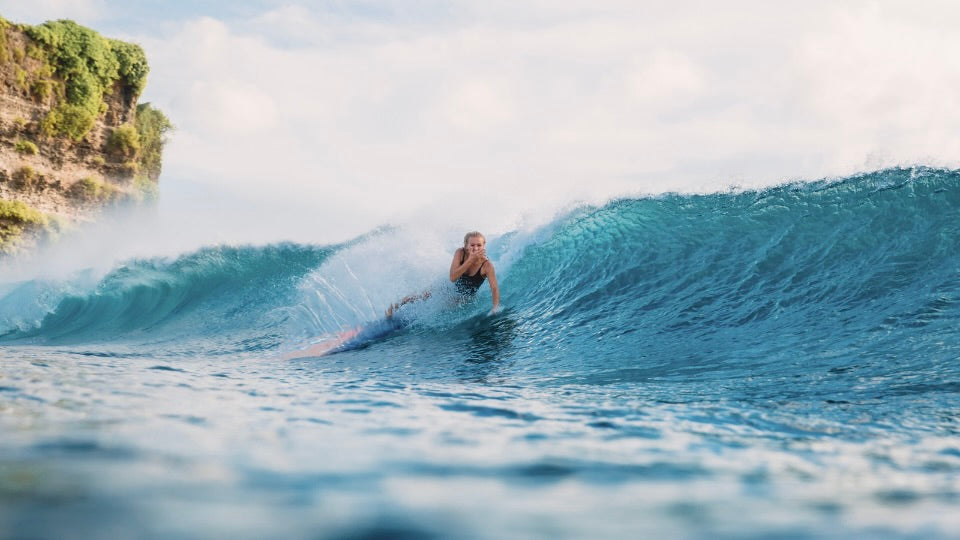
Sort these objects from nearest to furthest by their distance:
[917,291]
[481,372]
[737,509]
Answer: [737,509] → [481,372] → [917,291]

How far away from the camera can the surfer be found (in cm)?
683

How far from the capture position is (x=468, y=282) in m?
7.12

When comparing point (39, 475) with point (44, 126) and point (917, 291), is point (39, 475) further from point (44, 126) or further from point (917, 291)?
point (44, 126)

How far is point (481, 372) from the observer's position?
182 inches

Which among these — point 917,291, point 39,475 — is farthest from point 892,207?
point 39,475

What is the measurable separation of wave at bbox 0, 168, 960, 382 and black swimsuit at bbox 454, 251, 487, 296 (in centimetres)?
20

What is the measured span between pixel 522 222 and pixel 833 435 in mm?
7038

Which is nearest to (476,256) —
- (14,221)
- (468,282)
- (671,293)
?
(468,282)

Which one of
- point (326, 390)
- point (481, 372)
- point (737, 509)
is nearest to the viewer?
point (737, 509)

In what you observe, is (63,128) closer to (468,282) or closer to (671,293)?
(468,282)

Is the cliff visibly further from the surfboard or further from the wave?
the surfboard

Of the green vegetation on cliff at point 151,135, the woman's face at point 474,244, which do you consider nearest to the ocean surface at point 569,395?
the woman's face at point 474,244

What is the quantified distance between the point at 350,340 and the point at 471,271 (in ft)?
4.72

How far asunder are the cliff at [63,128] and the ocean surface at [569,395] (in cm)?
1356
